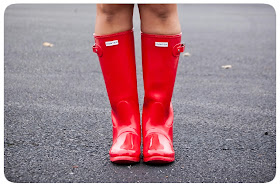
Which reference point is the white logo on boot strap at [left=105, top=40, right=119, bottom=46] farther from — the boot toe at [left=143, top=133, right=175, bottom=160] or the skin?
the boot toe at [left=143, top=133, right=175, bottom=160]

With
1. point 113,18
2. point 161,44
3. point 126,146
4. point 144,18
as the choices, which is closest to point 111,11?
point 113,18

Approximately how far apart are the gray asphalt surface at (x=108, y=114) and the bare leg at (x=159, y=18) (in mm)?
540

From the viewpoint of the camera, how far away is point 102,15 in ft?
5.25

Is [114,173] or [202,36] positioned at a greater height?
[114,173]

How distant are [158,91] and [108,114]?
2.04 feet

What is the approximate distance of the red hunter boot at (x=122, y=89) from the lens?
1626mm

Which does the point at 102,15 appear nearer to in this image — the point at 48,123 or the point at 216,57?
the point at 48,123

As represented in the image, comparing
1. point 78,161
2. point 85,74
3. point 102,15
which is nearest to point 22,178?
point 78,161

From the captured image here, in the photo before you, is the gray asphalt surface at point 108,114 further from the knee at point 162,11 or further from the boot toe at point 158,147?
the knee at point 162,11

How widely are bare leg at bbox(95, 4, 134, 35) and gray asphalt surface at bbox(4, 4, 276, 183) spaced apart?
1.73 feet

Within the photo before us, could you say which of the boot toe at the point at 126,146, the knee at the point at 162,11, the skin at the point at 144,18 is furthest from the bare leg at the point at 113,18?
the boot toe at the point at 126,146

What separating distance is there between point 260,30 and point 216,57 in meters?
2.12

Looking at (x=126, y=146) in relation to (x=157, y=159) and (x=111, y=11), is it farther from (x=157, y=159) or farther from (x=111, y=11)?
(x=111, y=11)

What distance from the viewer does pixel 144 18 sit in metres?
1.61
